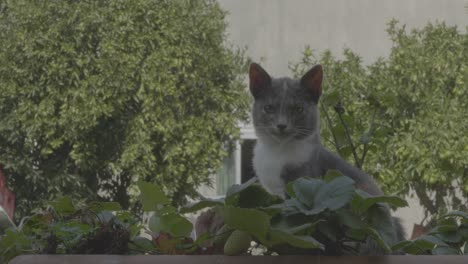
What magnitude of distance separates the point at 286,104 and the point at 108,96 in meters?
6.61

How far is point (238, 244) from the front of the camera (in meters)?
1.38

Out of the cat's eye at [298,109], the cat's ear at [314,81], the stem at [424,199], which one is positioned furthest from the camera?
the stem at [424,199]

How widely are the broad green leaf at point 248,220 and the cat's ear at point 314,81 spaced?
4.92 ft

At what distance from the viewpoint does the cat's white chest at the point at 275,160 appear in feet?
9.33

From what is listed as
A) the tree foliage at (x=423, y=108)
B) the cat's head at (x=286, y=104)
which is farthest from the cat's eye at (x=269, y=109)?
the tree foliage at (x=423, y=108)

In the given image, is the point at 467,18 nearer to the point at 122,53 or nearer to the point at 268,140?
the point at 122,53

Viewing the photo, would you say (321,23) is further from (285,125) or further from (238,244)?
(238,244)

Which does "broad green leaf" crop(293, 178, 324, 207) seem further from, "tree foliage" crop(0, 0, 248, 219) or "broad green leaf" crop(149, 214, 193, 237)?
"tree foliage" crop(0, 0, 248, 219)

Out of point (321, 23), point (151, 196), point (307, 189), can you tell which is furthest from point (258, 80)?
point (321, 23)

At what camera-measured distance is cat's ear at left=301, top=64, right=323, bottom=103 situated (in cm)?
284

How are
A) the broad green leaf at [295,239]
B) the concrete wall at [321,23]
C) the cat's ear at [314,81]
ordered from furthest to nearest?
the concrete wall at [321,23] < the cat's ear at [314,81] < the broad green leaf at [295,239]

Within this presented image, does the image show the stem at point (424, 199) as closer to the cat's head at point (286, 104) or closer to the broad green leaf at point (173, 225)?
the cat's head at point (286, 104)

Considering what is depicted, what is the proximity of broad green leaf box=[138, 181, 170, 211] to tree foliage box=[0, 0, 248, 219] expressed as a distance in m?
7.80

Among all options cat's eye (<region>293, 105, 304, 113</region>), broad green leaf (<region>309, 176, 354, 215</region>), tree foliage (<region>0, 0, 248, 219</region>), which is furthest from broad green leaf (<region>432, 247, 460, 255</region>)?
tree foliage (<region>0, 0, 248, 219</region>)
